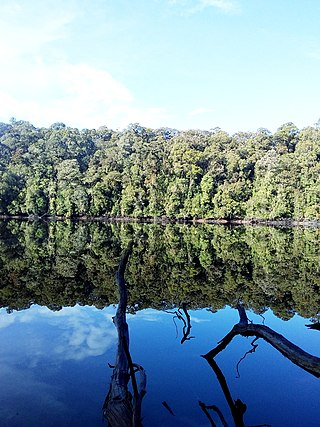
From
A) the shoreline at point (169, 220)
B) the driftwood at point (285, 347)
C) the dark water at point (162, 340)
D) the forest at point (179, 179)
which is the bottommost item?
the dark water at point (162, 340)

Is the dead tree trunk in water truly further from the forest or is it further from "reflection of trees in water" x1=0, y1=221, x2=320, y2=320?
the forest

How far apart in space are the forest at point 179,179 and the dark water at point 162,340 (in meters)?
37.6

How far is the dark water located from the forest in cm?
3757

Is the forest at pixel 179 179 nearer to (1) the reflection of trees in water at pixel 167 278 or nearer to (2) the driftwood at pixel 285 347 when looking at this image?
(1) the reflection of trees in water at pixel 167 278

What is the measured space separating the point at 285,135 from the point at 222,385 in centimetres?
6032

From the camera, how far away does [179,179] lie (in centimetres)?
5850

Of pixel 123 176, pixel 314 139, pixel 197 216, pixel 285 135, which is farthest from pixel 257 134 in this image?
pixel 123 176

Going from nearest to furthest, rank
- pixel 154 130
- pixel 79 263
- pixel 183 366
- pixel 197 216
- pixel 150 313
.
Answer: pixel 183 366 < pixel 150 313 < pixel 79 263 < pixel 197 216 < pixel 154 130

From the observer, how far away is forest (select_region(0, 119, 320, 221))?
53.2 metres

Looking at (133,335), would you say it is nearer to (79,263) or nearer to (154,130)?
(79,263)

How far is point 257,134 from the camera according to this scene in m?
61.9

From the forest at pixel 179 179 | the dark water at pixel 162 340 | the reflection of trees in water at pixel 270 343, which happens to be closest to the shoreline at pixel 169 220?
the forest at pixel 179 179

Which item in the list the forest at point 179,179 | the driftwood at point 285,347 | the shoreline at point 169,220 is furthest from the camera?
the forest at point 179,179

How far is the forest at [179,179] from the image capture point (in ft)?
174
